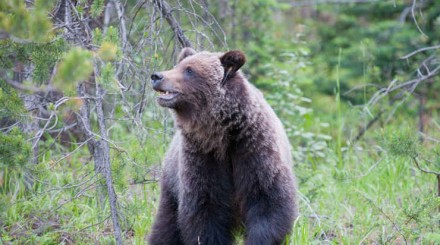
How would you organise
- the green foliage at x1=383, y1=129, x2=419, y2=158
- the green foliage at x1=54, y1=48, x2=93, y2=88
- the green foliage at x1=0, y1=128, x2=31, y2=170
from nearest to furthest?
the green foliage at x1=54, y1=48, x2=93, y2=88 < the green foliage at x1=0, y1=128, x2=31, y2=170 < the green foliage at x1=383, y1=129, x2=419, y2=158

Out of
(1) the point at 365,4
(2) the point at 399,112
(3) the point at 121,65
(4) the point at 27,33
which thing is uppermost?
(4) the point at 27,33

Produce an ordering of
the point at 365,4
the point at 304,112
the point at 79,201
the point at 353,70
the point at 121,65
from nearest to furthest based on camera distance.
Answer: the point at 121,65 < the point at 79,201 < the point at 304,112 < the point at 353,70 < the point at 365,4

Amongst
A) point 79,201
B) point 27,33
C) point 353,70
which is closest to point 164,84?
point 27,33

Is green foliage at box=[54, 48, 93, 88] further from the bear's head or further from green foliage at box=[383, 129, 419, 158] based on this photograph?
green foliage at box=[383, 129, 419, 158]

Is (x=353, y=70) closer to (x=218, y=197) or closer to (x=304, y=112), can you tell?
(x=304, y=112)

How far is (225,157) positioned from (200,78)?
0.72 m

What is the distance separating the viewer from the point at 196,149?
5.45 meters

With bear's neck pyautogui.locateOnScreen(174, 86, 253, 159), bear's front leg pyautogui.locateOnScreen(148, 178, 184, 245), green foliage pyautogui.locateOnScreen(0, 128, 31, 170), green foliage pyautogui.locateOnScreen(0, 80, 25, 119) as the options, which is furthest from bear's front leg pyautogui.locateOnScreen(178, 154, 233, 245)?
green foliage pyautogui.locateOnScreen(0, 80, 25, 119)

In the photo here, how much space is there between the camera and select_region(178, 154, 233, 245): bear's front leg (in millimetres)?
5355

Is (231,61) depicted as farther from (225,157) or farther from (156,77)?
(225,157)

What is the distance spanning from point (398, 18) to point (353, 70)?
5.89 feet

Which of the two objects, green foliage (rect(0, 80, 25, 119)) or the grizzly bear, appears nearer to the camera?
green foliage (rect(0, 80, 25, 119))

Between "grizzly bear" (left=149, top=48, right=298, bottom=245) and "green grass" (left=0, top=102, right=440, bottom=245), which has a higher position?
"grizzly bear" (left=149, top=48, right=298, bottom=245)

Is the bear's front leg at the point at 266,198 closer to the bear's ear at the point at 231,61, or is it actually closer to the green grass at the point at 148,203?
the green grass at the point at 148,203
